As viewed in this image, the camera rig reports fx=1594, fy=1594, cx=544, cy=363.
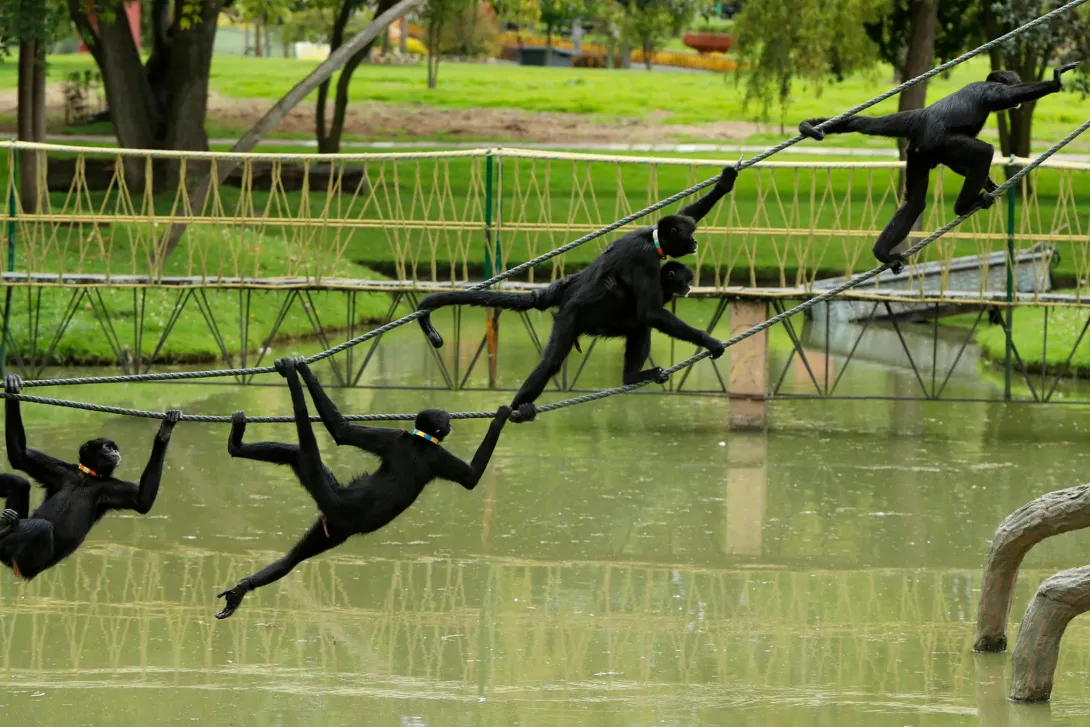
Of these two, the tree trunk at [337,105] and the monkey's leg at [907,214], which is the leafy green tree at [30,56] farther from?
the monkey's leg at [907,214]

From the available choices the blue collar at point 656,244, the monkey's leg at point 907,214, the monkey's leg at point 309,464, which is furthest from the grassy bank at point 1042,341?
the monkey's leg at point 309,464

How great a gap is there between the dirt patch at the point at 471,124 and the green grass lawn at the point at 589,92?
2.33 ft

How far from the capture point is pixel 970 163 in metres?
9.68

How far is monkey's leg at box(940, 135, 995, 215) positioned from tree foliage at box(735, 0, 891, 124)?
59.6ft

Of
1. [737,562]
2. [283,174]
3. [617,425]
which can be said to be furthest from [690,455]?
[283,174]

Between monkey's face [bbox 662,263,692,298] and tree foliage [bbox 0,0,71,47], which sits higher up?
tree foliage [bbox 0,0,71,47]

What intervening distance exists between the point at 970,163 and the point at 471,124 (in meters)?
36.3

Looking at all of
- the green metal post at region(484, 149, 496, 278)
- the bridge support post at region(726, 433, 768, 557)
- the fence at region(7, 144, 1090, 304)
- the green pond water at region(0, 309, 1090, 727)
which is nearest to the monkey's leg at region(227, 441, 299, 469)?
the green pond water at region(0, 309, 1090, 727)

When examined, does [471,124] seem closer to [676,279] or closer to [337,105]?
[337,105]

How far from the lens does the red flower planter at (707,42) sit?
233 feet

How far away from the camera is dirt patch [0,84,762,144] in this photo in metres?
43.1

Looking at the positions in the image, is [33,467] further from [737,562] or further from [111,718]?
[737,562]

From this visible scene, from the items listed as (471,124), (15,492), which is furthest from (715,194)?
(471,124)

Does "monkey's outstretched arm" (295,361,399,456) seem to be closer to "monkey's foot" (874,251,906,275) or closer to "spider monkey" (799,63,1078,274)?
"spider monkey" (799,63,1078,274)
